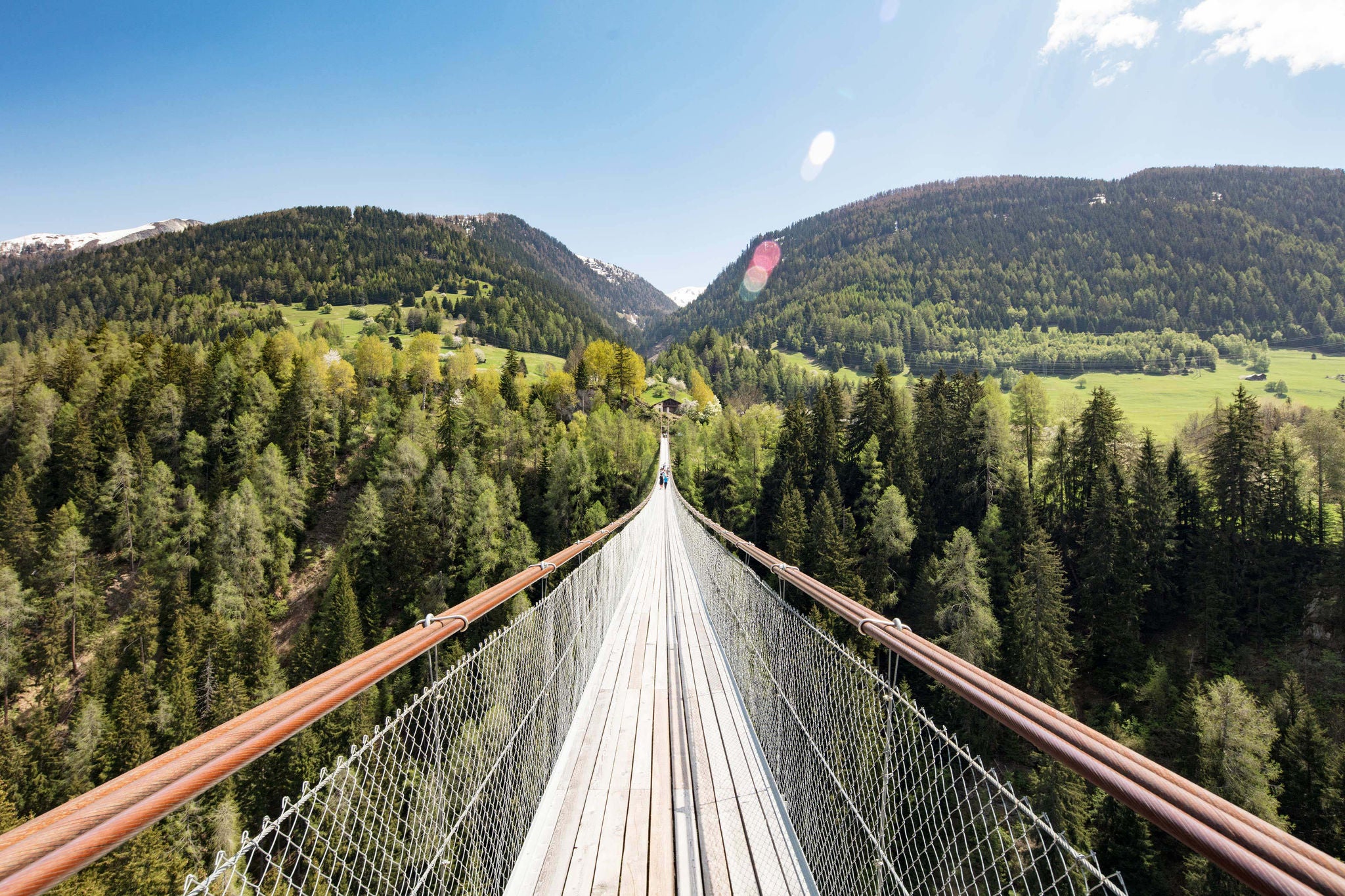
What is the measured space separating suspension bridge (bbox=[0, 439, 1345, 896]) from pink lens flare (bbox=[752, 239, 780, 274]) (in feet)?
560

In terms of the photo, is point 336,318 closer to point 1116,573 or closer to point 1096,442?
point 1096,442

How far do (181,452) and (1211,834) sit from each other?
160 feet

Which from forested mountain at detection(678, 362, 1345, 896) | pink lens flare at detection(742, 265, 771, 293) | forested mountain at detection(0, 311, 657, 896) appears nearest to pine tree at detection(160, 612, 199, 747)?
forested mountain at detection(0, 311, 657, 896)

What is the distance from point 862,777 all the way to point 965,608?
23837 millimetres

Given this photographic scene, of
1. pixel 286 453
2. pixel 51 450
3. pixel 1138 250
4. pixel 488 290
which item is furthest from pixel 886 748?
pixel 1138 250

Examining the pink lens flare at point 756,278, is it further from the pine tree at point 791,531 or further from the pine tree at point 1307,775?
the pine tree at point 1307,775

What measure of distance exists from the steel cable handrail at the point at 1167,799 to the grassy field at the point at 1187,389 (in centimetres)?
4097

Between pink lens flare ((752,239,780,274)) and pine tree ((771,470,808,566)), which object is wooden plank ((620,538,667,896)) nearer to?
pine tree ((771,470,808,566))

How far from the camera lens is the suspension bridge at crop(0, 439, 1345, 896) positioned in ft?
Answer: 3.28

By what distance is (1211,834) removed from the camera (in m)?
0.90

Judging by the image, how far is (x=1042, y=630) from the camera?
67.5 feet

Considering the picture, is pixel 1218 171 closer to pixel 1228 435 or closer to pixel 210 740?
pixel 1228 435

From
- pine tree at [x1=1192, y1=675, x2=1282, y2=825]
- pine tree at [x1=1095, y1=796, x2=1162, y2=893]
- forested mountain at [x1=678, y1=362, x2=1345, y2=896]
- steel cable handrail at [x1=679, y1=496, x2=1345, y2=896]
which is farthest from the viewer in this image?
forested mountain at [x1=678, y1=362, x2=1345, y2=896]

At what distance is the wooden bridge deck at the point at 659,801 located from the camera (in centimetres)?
261
